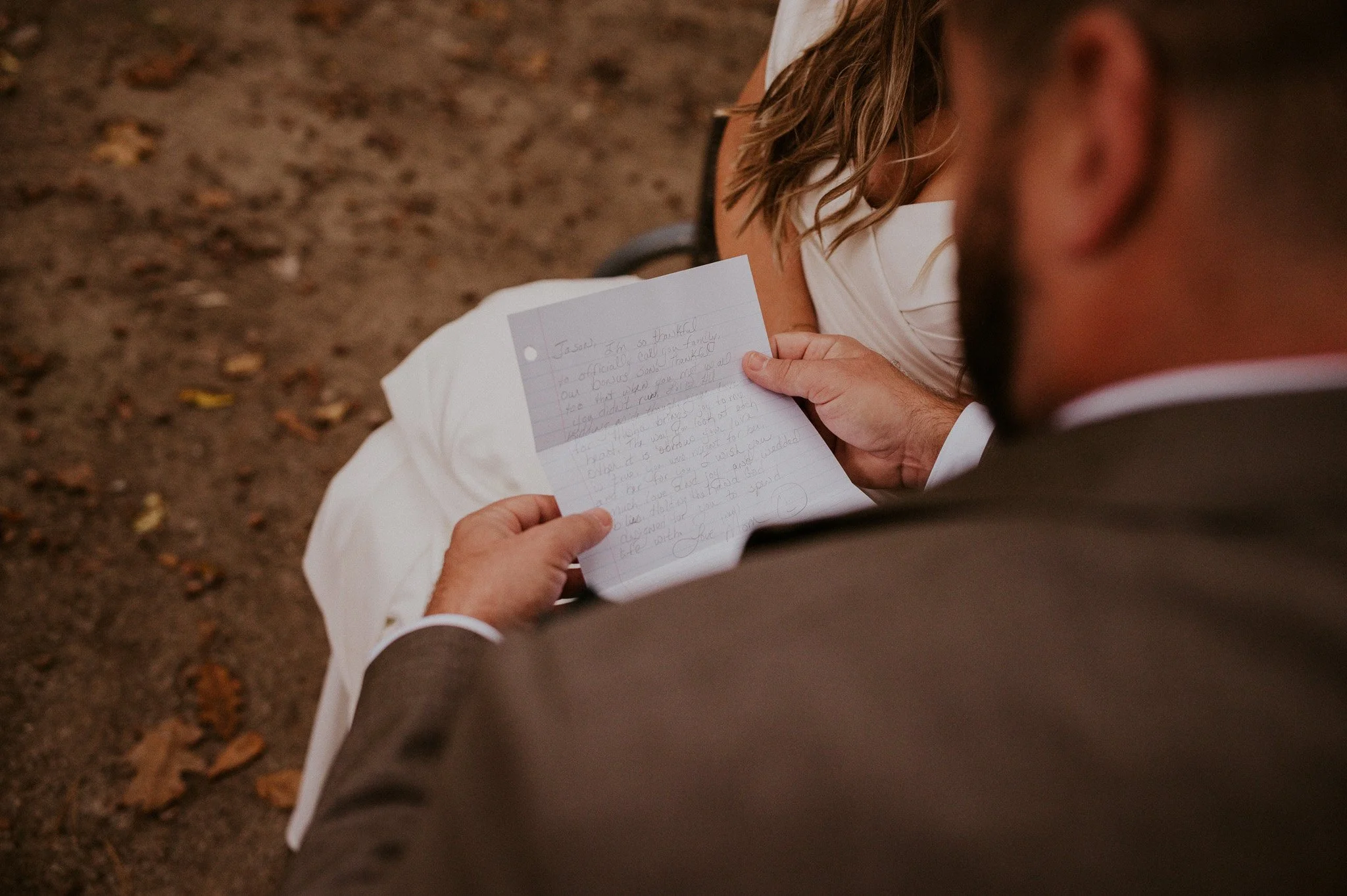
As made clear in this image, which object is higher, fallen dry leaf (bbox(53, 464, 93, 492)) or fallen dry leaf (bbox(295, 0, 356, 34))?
fallen dry leaf (bbox(295, 0, 356, 34))

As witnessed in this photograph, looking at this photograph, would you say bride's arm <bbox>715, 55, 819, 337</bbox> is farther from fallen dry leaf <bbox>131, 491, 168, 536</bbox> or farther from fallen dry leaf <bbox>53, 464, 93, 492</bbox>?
fallen dry leaf <bbox>53, 464, 93, 492</bbox>

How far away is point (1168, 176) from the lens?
506mm

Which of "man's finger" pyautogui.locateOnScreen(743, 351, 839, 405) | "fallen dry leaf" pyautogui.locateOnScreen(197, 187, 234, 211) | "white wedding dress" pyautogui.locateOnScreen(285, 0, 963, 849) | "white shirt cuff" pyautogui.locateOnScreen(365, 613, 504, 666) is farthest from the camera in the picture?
"fallen dry leaf" pyautogui.locateOnScreen(197, 187, 234, 211)

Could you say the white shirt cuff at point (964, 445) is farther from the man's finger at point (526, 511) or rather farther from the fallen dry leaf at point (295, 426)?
the fallen dry leaf at point (295, 426)

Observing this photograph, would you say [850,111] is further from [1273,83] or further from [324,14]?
[324,14]

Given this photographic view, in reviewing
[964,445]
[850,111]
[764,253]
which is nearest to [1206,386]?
[964,445]

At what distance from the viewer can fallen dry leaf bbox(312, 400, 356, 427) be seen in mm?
2176

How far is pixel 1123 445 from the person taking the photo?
502 mm

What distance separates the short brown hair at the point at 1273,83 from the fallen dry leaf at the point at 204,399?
230cm

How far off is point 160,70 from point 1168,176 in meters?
3.27

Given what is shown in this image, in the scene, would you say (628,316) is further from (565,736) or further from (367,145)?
(367,145)

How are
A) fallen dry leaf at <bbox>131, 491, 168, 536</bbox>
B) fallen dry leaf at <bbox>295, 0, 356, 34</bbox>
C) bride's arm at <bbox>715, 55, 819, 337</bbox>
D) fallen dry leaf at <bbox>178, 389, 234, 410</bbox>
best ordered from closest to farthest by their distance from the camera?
bride's arm at <bbox>715, 55, 819, 337</bbox>
fallen dry leaf at <bbox>131, 491, 168, 536</bbox>
fallen dry leaf at <bbox>178, 389, 234, 410</bbox>
fallen dry leaf at <bbox>295, 0, 356, 34</bbox>

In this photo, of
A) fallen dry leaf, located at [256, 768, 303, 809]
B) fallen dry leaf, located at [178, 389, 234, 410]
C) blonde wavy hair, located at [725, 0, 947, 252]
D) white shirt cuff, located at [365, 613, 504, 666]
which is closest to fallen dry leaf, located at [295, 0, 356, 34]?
fallen dry leaf, located at [178, 389, 234, 410]

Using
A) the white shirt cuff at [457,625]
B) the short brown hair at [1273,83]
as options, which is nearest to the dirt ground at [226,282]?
the white shirt cuff at [457,625]
